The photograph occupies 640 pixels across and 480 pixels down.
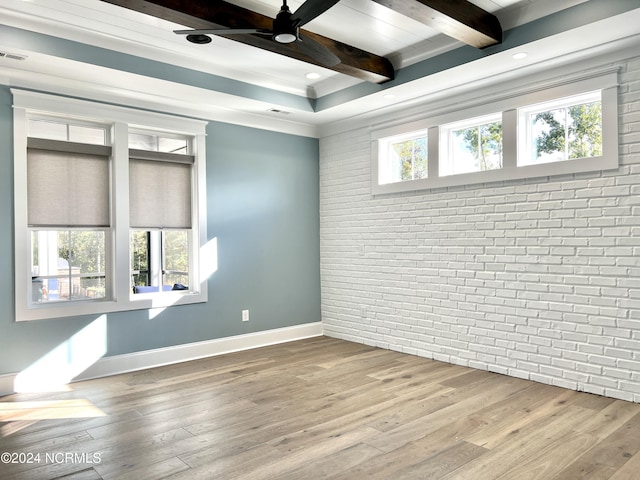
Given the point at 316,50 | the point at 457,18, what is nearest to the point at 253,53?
the point at 316,50

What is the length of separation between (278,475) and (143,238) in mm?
2976

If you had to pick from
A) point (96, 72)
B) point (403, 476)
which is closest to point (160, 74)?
point (96, 72)

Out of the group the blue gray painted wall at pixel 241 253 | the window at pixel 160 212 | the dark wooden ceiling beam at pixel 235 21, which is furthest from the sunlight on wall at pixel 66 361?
the dark wooden ceiling beam at pixel 235 21

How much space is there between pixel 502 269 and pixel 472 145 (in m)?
1.24

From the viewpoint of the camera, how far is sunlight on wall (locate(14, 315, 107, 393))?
383 centimetres

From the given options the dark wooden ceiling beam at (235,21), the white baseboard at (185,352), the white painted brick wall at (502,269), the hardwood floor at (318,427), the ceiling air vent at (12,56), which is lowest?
the hardwood floor at (318,427)

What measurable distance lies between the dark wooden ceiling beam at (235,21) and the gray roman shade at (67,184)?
1.68 meters

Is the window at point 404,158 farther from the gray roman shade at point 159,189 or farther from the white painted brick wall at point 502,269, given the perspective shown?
the gray roman shade at point 159,189

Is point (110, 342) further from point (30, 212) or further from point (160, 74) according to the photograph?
point (160, 74)

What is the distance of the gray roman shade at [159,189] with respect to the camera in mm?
4457

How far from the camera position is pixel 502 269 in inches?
162

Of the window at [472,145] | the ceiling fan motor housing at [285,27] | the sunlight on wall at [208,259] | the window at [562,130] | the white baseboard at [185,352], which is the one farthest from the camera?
the sunlight on wall at [208,259]

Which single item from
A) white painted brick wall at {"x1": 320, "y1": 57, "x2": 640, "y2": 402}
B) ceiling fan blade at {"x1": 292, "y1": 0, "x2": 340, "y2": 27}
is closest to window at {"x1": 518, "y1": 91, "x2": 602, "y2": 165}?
white painted brick wall at {"x1": 320, "y1": 57, "x2": 640, "y2": 402}

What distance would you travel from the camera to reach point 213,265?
16.2 feet
